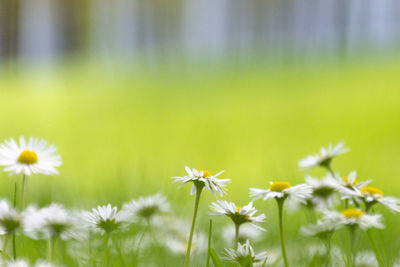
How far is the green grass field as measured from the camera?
1.74 m

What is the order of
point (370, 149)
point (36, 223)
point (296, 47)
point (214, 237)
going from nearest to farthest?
1. point (36, 223)
2. point (214, 237)
3. point (370, 149)
4. point (296, 47)

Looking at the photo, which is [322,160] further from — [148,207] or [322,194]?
[148,207]

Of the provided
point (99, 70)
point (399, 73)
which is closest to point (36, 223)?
point (399, 73)

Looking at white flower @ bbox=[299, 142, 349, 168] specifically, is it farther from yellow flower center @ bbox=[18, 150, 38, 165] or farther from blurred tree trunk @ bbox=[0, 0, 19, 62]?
blurred tree trunk @ bbox=[0, 0, 19, 62]

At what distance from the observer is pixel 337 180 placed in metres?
0.65

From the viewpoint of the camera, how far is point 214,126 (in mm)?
3592

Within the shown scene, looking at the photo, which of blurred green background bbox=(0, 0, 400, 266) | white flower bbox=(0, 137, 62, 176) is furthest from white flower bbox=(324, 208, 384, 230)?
white flower bbox=(0, 137, 62, 176)

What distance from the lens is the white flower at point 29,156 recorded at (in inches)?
22.6

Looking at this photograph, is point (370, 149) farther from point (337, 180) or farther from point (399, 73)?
point (337, 180)

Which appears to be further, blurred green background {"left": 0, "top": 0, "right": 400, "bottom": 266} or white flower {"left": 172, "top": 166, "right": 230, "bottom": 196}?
blurred green background {"left": 0, "top": 0, "right": 400, "bottom": 266}

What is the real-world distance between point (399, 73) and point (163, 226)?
4000mm

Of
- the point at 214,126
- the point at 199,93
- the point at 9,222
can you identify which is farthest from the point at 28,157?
the point at 199,93

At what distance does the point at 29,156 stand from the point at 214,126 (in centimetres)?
301

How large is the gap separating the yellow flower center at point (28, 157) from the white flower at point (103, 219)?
0.11 m
